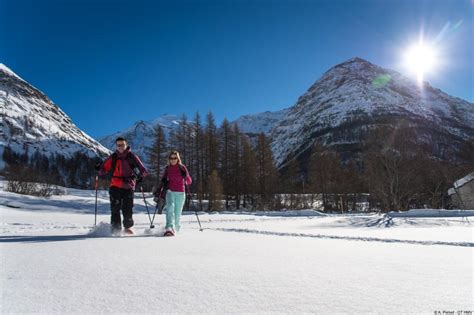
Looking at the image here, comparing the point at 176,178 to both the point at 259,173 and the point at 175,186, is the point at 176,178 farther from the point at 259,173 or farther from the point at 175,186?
the point at 259,173

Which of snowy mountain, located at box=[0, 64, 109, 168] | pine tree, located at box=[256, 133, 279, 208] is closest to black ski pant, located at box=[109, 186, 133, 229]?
pine tree, located at box=[256, 133, 279, 208]

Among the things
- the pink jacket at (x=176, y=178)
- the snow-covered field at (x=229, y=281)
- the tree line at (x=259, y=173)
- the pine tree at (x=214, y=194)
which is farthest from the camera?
the tree line at (x=259, y=173)

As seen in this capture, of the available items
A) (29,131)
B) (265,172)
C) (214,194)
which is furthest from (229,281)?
Answer: (29,131)

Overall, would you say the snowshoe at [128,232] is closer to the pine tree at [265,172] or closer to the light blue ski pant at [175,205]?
the light blue ski pant at [175,205]

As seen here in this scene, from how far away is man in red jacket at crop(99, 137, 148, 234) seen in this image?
626 cm

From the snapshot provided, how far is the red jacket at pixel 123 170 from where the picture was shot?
20.7 feet

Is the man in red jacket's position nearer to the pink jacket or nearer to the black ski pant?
the black ski pant

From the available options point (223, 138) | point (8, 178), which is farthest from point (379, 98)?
point (8, 178)

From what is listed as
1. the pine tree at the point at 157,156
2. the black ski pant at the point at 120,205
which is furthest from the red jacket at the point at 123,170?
the pine tree at the point at 157,156

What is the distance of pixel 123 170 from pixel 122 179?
183 millimetres

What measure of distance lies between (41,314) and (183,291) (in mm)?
768

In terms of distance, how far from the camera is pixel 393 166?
84.0ft

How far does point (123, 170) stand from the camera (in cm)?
639

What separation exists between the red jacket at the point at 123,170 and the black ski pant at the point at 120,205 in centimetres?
11
